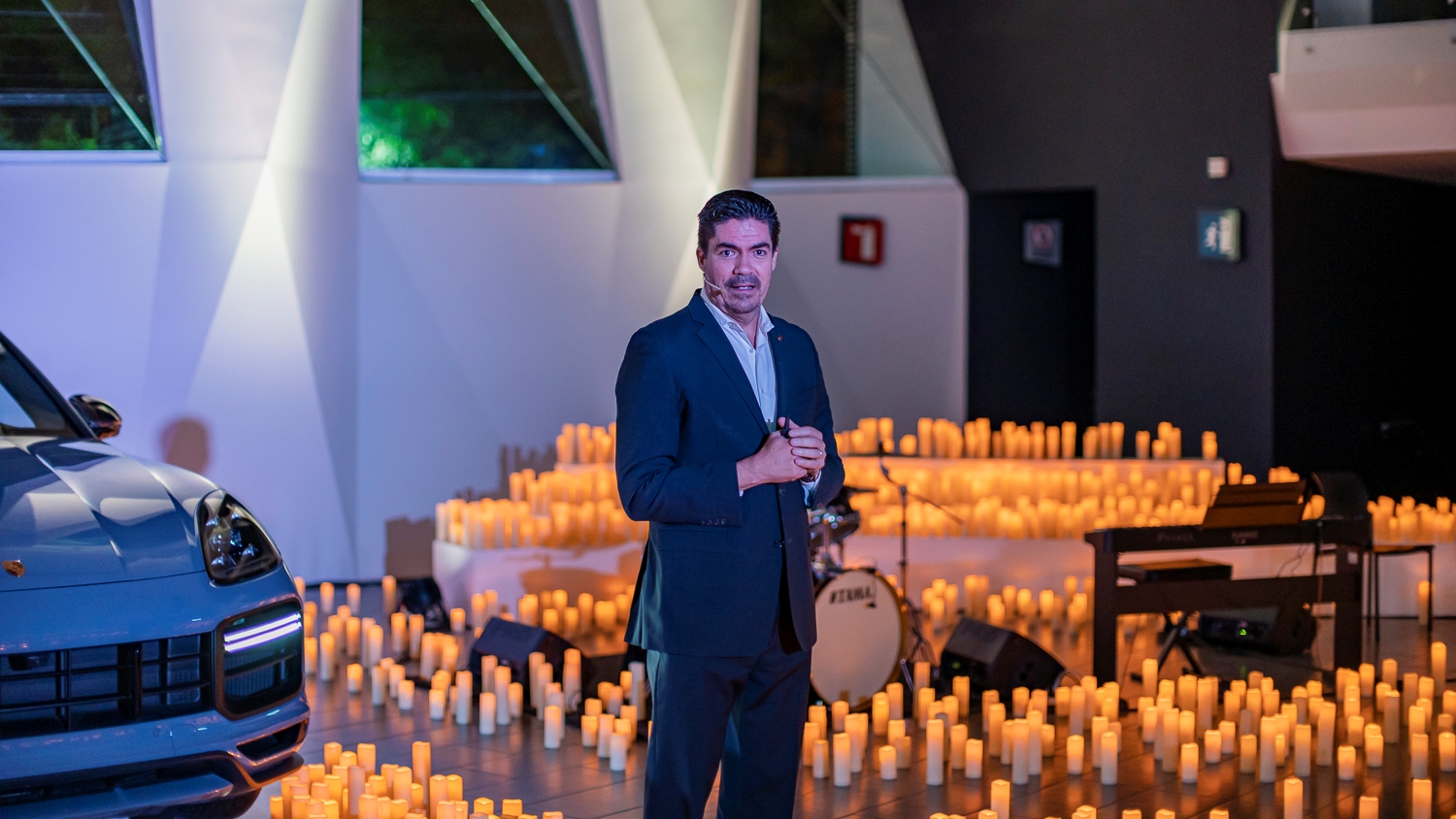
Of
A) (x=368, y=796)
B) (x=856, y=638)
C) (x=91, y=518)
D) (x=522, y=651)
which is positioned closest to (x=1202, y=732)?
(x=856, y=638)

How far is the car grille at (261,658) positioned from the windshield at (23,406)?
3.52 feet

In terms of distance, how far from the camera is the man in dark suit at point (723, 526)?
2580 mm

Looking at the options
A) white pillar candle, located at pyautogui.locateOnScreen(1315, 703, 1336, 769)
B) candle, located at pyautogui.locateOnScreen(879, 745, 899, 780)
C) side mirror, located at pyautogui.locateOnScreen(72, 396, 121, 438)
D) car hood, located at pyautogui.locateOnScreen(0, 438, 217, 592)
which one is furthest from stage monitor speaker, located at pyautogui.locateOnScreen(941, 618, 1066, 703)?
side mirror, located at pyautogui.locateOnScreen(72, 396, 121, 438)

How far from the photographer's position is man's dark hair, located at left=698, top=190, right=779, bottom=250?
2.59 meters

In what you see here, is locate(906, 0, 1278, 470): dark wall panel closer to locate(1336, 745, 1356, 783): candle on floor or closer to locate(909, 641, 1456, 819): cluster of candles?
locate(909, 641, 1456, 819): cluster of candles

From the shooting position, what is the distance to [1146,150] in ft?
29.7

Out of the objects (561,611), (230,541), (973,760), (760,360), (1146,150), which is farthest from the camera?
(1146,150)

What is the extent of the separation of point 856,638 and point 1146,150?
5.35 metres

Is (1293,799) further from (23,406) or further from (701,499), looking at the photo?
(23,406)

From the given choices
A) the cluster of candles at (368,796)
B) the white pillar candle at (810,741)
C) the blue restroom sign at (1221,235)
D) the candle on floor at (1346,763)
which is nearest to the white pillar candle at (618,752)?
the cluster of candles at (368,796)

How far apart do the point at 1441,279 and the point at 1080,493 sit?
3.73 metres

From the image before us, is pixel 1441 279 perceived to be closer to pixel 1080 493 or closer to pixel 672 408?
pixel 1080 493

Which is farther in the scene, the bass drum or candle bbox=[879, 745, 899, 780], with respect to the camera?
the bass drum

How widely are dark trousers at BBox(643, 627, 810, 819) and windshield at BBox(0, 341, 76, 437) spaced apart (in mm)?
2207
